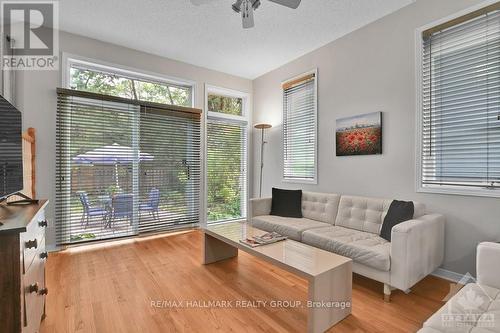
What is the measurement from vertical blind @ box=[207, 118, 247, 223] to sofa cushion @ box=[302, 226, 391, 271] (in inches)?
89.7

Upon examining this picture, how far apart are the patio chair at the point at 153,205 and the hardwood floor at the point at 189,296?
0.82 meters

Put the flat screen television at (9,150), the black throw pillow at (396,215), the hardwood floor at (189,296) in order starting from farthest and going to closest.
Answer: the black throw pillow at (396,215)
the hardwood floor at (189,296)
the flat screen television at (9,150)

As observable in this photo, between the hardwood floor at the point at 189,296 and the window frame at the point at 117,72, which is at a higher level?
the window frame at the point at 117,72

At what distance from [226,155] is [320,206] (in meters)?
2.16

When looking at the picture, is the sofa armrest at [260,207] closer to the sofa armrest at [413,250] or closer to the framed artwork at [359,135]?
the framed artwork at [359,135]

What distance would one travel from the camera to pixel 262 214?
3.62 m

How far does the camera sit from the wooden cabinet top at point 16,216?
3.51ft

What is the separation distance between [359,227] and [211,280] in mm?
1707

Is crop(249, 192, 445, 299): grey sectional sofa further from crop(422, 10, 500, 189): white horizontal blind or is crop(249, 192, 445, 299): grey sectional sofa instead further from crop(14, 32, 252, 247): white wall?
crop(14, 32, 252, 247): white wall

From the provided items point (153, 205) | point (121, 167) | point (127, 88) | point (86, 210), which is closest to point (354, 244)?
point (153, 205)

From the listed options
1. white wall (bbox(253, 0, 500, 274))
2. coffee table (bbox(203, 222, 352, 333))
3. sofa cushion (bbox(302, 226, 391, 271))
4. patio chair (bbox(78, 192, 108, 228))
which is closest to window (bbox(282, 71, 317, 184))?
white wall (bbox(253, 0, 500, 274))

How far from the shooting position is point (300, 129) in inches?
161

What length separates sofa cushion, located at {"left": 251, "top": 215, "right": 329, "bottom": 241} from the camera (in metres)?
2.89

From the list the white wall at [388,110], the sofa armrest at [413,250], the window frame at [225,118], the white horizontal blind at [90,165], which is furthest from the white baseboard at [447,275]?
the white horizontal blind at [90,165]
